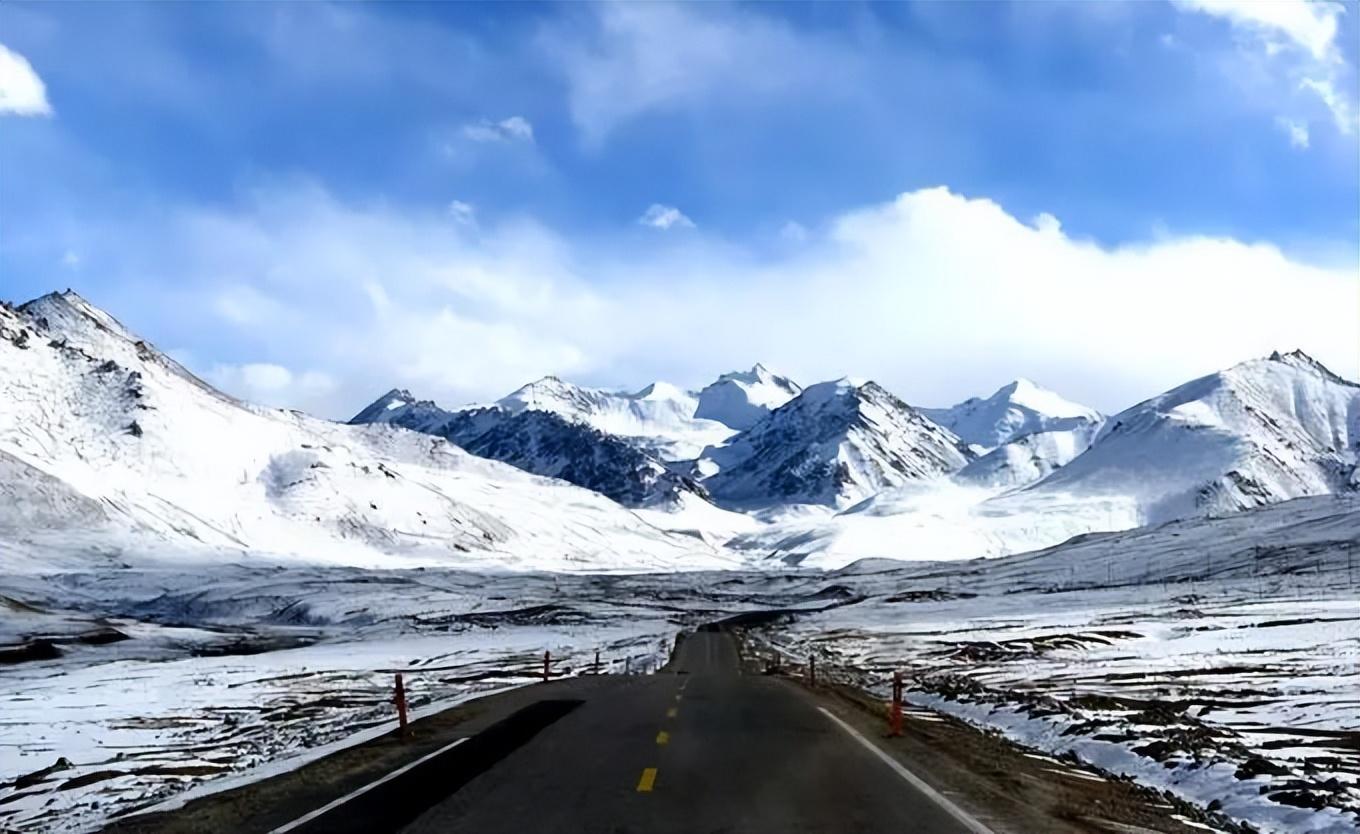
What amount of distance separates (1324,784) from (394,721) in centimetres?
2100

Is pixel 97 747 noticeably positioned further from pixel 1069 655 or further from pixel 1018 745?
pixel 1069 655

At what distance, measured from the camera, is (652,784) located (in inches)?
707

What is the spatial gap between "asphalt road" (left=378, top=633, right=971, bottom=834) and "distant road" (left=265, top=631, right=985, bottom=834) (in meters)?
0.03

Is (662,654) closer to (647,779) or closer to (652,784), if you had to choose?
(647,779)

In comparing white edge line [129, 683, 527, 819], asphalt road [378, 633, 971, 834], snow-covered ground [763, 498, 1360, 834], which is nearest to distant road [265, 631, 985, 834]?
asphalt road [378, 633, 971, 834]

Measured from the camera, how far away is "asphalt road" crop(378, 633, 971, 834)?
589 inches

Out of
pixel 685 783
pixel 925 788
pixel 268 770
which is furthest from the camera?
pixel 268 770

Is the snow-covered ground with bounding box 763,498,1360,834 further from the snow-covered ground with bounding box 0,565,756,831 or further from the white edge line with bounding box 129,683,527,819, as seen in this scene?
the snow-covered ground with bounding box 0,565,756,831

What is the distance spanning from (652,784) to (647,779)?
51 cm

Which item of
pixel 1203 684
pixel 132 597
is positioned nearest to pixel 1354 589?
pixel 1203 684

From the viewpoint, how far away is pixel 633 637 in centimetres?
10162

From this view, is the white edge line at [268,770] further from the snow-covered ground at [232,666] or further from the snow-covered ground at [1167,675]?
the snow-covered ground at [1167,675]

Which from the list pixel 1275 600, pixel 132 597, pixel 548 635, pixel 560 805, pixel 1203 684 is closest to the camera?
pixel 560 805

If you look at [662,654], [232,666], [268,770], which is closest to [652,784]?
[268,770]
